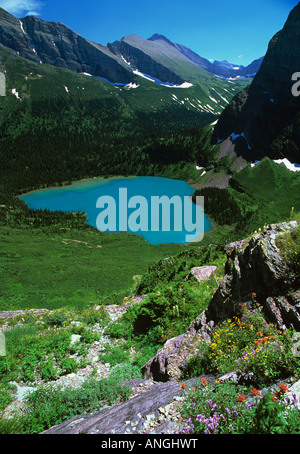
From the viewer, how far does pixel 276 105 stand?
409 feet

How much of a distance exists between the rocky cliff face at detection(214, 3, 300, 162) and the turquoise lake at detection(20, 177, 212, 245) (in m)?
46.1

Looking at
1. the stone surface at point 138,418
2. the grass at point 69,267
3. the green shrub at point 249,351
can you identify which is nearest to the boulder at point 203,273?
the green shrub at point 249,351

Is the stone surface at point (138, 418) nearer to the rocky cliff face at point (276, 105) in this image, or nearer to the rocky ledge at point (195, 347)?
the rocky ledge at point (195, 347)

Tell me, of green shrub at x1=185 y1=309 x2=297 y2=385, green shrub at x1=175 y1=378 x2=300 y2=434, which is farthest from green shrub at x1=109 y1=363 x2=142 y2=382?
green shrub at x1=175 y1=378 x2=300 y2=434

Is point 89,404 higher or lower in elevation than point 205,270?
lower

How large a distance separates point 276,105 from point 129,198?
305ft

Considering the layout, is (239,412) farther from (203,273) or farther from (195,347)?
(203,273)

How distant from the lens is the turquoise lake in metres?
77.8

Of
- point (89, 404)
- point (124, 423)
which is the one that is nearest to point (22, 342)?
point (89, 404)

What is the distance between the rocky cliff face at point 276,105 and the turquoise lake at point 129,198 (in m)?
46.1

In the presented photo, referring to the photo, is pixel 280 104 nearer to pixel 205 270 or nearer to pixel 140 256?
pixel 140 256

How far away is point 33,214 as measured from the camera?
9194cm

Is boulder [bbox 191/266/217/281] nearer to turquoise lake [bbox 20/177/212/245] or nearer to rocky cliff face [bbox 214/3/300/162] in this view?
turquoise lake [bbox 20/177/212/245]

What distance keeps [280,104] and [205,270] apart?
140 meters
